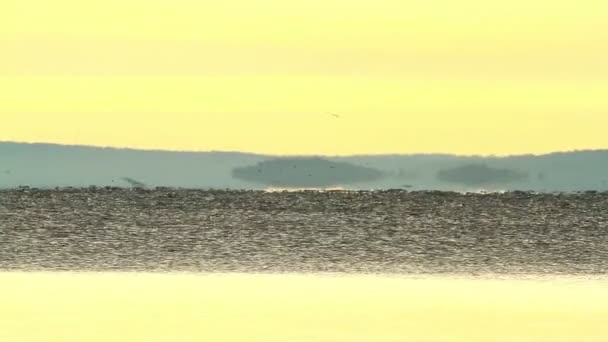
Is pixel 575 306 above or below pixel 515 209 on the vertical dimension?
below

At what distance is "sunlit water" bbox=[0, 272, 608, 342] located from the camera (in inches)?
569

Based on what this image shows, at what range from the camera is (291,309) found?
57.0ft

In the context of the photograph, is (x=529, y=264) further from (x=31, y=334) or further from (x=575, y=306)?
(x=31, y=334)

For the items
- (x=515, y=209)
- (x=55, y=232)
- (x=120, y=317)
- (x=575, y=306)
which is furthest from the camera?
(x=515, y=209)

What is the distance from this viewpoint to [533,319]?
651 inches

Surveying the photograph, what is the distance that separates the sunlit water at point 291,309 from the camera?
14.5 metres

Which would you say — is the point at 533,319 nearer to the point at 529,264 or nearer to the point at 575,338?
the point at 575,338

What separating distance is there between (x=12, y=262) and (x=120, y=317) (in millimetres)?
13262

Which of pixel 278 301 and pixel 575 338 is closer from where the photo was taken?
pixel 575 338

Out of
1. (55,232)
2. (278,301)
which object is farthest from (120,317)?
(55,232)

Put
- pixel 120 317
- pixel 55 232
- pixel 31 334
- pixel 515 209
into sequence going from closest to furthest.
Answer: pixel 31 334, pixel 120 317, pixel 55 232, pixel 515 209

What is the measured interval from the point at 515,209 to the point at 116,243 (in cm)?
1641

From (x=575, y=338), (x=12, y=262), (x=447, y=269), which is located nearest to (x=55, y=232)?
(x=12, y=262)

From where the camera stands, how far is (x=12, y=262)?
28.2 metres
